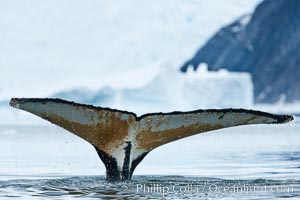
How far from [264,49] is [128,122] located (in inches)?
3900

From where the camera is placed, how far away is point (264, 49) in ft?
348

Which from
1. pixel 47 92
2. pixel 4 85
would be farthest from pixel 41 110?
pixel 4 85

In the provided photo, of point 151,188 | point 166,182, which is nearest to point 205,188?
point 151,188

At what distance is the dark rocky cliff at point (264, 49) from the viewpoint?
95812 millimetres

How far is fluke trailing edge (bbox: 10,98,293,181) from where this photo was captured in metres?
7.73

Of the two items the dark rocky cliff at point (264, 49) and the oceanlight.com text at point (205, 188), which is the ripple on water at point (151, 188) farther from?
the dark rocky cliff at point (264, 49)

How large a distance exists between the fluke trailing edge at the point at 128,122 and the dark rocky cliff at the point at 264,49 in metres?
83.0

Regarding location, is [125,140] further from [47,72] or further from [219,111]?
[47,72]

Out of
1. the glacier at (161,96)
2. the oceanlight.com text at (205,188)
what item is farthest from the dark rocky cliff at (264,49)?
the oceanlight.com text at (205,188)

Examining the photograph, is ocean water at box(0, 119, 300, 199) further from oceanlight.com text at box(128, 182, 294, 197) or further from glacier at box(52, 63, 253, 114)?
glacier at box(52, 63, 253, 114)

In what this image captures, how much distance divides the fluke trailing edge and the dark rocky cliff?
272 feet

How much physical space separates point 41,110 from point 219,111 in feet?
5.08

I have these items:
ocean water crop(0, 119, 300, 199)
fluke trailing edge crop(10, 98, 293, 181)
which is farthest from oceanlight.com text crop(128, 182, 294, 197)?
fluke trailing edge crop(10, 98, 293, 181)

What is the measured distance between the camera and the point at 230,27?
4478 inches
